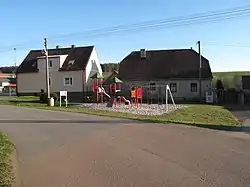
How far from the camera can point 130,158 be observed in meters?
9.90

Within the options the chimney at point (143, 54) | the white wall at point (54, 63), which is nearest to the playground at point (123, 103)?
the chimney at point (143, 54)

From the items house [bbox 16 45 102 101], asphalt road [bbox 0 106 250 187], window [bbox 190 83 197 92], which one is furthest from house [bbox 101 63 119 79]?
asphalt road [bbox 0 106 250 187]

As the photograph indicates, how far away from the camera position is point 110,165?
9031 mm

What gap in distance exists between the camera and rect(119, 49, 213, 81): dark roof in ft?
171

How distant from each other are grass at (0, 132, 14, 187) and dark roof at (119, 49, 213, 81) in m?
41.0

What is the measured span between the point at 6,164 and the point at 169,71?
45.3 meters

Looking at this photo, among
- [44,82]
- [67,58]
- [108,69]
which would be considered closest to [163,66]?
[67,58]

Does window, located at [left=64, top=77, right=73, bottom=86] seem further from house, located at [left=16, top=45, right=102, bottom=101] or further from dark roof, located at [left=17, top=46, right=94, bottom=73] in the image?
dark roof, located at [left=17, top=46, right=94, bottom=73]

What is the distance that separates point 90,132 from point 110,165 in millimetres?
6187

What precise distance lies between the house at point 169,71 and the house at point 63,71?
4.94 m

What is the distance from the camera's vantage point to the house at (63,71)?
56594mm

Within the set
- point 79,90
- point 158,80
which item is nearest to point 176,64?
point 158,80

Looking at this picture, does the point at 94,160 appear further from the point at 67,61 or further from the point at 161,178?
the point at 67,61

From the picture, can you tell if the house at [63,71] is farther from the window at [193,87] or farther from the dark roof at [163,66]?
the window at [193,87]
